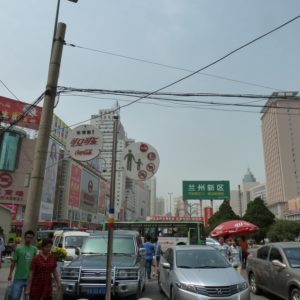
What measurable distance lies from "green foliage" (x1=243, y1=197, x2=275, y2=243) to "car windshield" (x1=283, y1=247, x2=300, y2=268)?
184ft

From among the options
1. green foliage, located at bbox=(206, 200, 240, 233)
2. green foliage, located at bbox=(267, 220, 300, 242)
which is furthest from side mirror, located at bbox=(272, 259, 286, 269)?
green foliage, located at bbox=(206, 200, 240, 233)

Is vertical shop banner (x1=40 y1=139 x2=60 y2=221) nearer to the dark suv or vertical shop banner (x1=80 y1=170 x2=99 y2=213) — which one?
vertical shop banner (x1=80 y1=170 x2=99 y2=213)

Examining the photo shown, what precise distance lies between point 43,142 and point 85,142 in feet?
3.66

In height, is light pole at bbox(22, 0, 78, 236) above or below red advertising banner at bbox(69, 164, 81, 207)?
Result: below

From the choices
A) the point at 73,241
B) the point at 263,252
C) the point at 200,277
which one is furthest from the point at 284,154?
the point at 200,277

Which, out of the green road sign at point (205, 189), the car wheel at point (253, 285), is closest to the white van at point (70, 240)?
the car wheel at point (253, 285)

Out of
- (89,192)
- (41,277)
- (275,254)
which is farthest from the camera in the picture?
(89,192)

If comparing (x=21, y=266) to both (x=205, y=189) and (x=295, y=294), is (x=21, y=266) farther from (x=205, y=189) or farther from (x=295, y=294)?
(x=205, y=189)

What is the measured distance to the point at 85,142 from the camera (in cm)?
949

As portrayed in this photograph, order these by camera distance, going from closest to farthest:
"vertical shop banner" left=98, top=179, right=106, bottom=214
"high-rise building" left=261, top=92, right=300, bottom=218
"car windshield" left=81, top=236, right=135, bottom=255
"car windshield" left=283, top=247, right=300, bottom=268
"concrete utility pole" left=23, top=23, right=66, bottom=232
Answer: "concrete utility pole" left=23, top=23, right=66, bottom=232 → "car windshield" left=283, top=247, right=300, bottom=268 → "car windshield" left=81, top=236, right=135, bottom=255 → "vertical shop banner" left=98, top=179, right=106, bottom=214 → "high-rise building" left=261, top=92, right=300, bottom=218

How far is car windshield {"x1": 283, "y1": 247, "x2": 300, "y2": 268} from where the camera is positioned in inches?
361

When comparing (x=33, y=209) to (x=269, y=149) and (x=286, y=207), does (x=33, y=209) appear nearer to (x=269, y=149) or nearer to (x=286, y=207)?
(x=286, y=207)

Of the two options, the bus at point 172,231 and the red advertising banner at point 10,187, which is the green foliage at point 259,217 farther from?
the bus at point 172,231

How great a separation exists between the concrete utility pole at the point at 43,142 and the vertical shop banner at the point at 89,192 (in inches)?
3613
